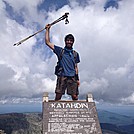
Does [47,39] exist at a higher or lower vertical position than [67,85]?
higher

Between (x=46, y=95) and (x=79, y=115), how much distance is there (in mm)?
A: 1771

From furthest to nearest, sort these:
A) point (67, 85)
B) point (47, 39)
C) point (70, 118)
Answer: point (47, 39)
point (67, 85)
point (70, 118)

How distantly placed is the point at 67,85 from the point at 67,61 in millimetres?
1103

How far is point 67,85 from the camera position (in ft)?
28.6

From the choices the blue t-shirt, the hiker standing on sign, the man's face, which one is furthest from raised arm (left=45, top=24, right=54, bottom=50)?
the man's face

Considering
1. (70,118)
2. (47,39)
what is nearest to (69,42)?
(47,39)

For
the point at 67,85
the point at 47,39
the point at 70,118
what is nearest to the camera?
the point at 70,118

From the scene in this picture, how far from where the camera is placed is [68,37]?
912cm

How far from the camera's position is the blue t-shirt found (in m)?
8.71

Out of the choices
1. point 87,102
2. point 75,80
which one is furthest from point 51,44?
point 87,102

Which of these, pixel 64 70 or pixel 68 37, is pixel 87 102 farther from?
pixel 68 37

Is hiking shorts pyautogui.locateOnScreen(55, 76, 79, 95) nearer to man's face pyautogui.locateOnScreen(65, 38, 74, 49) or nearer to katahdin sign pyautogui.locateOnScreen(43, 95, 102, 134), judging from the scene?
katahdin sign pyautogui.locateOnScreen(43, 95, 102, 134)

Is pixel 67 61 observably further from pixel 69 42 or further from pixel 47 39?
pixel 47 39

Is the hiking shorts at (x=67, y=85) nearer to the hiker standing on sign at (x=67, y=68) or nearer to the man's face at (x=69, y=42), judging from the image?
the hiker standing on sign at (x=67, y=68)
